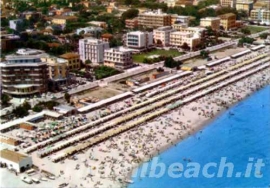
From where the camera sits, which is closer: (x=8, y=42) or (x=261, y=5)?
(x=8, y=42)

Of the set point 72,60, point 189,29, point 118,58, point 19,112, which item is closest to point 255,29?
point 189,29

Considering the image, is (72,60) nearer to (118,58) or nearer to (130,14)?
(118,58)

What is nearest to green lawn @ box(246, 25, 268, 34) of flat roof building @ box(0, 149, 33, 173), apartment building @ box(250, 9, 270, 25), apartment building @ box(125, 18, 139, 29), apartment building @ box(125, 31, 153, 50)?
apartment building @ box(250, 9, 270, 25)

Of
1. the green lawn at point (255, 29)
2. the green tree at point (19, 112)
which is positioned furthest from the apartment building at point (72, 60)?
the green lawn at point (255, 29)

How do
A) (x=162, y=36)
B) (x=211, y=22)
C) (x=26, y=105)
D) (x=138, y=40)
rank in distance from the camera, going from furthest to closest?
(x=211, y=22) < (x=162, y=36) < (x=138, y=40) < (x=26, y=105)

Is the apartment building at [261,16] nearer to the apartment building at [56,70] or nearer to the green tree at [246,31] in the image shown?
the green tree at [246,31]

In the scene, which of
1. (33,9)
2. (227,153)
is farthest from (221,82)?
(33,9)
